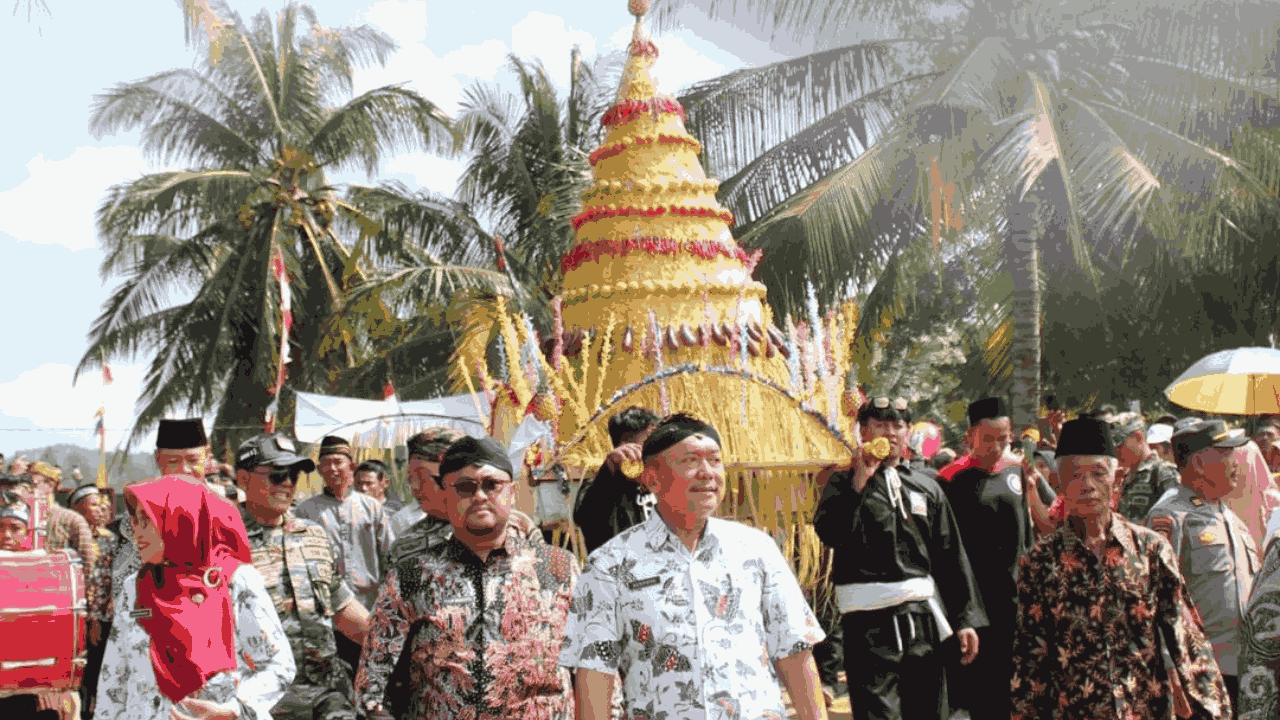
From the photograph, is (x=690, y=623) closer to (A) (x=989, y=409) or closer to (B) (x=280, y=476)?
(B) (x=280, y=476)

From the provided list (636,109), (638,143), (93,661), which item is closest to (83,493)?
(638,143)

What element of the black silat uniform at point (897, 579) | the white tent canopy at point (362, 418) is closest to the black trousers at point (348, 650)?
the black silat uniform at point (897, 579)

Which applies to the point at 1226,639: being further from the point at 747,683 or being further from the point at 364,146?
the point at 364,146

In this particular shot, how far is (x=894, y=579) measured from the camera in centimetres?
581

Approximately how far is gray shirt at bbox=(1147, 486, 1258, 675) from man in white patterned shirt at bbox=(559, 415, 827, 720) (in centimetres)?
275

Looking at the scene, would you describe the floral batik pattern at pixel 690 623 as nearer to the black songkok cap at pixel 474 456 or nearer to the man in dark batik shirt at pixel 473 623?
the man in dark batik shirt at pixel 473 623

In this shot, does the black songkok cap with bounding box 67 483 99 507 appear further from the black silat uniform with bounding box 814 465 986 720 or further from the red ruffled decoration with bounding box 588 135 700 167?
the black silat uniform with bounding box 814 465 986 720

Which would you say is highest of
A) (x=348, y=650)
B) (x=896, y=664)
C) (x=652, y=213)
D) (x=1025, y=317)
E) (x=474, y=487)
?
(x=652, y=213)

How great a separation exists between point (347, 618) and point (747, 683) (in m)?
2.22

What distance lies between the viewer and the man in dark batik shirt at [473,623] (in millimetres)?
3695

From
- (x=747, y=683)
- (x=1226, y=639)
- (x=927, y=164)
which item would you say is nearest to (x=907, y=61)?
(x=927, y=164)

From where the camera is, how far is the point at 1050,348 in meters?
22.3

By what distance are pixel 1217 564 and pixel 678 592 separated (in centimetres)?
315

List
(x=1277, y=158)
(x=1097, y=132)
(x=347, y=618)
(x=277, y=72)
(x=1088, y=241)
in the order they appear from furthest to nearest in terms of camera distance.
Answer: (x=277, y=72)
(x=1088, y=241)
(x=1277, y=158)
(x=1097, y=132)
(x=347, y=618)
